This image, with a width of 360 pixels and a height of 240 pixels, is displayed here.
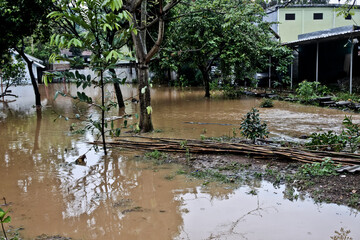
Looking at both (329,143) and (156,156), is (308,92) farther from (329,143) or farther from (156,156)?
(156,156)

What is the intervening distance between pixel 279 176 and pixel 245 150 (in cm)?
111

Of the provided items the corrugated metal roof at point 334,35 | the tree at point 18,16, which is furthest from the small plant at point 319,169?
the tree at point 18,16

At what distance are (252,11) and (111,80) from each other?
11120 millimetres

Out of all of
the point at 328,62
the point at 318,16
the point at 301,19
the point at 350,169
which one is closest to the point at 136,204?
the point at 350,169

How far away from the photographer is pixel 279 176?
16.9 ft

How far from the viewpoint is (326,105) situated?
14.3m

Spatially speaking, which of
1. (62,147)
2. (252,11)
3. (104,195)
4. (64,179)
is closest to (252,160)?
(104,195)

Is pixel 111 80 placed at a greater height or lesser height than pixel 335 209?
greater

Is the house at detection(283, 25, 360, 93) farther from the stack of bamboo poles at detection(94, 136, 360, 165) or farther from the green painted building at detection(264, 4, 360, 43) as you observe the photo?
the stack of bamboo poles at detection(94, 136, 360, 165)

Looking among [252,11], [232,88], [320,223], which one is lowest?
[320,223]

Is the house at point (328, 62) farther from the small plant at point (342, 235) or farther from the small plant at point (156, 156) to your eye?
the small plant at point (342, 235)

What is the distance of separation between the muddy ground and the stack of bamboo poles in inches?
4.4

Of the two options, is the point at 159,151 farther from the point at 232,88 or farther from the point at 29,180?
the point at 232,88

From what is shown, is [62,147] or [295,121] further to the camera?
[295,121]
